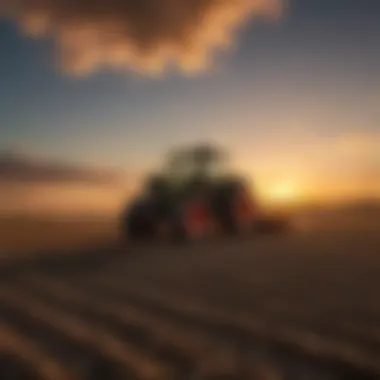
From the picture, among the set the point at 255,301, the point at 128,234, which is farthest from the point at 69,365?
the point at 128,234

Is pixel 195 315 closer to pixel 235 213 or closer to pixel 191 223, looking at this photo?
pixel 191 223

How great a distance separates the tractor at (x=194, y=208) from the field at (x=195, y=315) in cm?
89

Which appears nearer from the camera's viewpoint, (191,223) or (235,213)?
(191,223)

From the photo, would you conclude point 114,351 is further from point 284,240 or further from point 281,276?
point 284,240

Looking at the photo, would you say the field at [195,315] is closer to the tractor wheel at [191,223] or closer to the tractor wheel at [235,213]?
the tractor wheel at [191,223]

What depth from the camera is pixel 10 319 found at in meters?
2.79

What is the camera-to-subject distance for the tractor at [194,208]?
552 cm

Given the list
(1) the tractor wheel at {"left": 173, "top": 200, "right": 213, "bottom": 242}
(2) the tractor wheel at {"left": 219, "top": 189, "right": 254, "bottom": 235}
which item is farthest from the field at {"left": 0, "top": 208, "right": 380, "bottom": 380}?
(2) the tractor wheel at {"left": 219, "top": 189, "right": 254, "bottom": 235}

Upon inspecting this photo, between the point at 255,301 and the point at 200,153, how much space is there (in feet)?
8.59

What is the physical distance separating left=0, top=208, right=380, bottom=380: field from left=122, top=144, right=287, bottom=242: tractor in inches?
35.0

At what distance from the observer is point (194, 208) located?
5535 millimetres

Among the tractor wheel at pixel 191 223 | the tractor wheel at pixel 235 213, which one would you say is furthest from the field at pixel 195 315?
the tractor wheel at pixel 235 213

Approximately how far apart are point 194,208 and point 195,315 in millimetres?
2780

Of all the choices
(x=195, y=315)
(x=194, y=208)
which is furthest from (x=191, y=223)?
(x=195, y=315)
